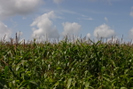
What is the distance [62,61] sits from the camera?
8.18 meters

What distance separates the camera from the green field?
5.83m

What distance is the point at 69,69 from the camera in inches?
302

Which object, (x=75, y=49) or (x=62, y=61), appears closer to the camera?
(x=62, y=61)

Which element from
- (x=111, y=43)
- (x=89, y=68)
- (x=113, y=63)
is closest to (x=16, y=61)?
(x=89, y=68)

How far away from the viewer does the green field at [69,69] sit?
5832mm

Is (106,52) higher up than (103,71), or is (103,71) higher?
(106,52)

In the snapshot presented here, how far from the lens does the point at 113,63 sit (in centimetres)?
783

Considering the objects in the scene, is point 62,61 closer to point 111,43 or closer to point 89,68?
point 89,68

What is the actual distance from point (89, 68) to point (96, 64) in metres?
0.46

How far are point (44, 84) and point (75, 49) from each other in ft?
10.8

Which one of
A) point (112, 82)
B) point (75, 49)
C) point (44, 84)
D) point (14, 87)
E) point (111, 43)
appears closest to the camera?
point (14, 87)

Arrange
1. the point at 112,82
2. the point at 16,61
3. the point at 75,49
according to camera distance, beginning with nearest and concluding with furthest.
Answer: the point at 112,82 → the point at 16,61 → the point at 75,49

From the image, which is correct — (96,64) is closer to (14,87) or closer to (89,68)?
(89,68)

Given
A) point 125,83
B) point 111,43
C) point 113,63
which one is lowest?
point 125,83
